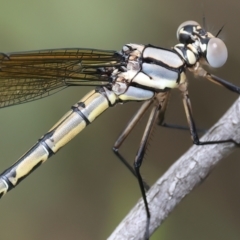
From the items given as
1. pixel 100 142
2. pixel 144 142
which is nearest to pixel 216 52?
pixel 144 142

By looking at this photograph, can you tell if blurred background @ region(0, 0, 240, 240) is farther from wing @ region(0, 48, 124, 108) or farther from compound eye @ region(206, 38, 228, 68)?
compound eye @ region(206, 38, 228, 68)

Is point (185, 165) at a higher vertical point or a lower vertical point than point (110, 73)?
lower

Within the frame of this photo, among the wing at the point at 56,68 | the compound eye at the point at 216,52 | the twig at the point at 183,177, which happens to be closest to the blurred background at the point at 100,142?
the wing at the point at 56,68

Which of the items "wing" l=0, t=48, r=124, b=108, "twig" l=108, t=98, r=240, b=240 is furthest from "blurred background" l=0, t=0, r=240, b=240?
"twig" l=108, t=98, r=240, b=240

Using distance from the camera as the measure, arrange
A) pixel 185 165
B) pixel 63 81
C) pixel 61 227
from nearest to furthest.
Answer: pixel 185 165 → pixel 63 81 → pixel 61 227

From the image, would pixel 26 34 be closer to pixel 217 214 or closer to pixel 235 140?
pixel 217 214

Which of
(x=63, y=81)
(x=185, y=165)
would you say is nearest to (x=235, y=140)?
(x=185, y=165)
